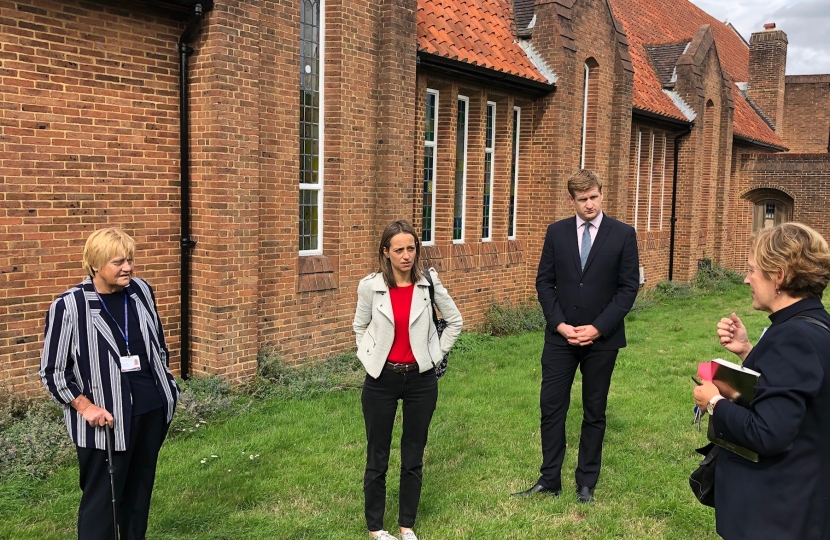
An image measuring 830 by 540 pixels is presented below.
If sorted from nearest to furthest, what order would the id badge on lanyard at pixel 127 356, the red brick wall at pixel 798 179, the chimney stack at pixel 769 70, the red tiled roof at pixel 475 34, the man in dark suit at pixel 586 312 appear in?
the id badge on lanyard at pixel 127 356 < the man in dark suit at pixel 586 312 < the red tiled roof at pixel 475 34 < the red brick wall at pixel 798 179 < the chimney stack at pixel 769 70

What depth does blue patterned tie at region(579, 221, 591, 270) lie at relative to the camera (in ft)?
16.1

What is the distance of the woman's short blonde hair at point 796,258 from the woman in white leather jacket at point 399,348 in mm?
1866

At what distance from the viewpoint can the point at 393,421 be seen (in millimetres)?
4117

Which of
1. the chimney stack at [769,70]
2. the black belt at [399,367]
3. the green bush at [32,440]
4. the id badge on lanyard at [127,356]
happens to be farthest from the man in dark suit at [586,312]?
the chimney stack at [769,70]

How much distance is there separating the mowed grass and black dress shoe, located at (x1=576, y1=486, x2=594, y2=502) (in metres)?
0.07

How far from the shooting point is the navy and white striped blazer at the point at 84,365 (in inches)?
127

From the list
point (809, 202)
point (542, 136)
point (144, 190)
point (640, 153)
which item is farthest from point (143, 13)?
point (809, 202)

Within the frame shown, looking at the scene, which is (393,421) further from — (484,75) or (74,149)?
(484,75)

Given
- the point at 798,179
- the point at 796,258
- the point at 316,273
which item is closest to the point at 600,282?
the point at 796,258

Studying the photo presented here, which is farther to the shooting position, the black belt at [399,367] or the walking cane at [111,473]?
the black belt at [399,367]

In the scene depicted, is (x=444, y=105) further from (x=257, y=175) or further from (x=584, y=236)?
(x=584, y=236)

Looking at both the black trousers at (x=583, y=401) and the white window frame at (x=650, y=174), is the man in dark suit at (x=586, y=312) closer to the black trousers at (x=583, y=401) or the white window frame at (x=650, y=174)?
the black trousers at (x=583, y=401)

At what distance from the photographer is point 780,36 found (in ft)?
91.2

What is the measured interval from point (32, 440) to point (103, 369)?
281 cm
